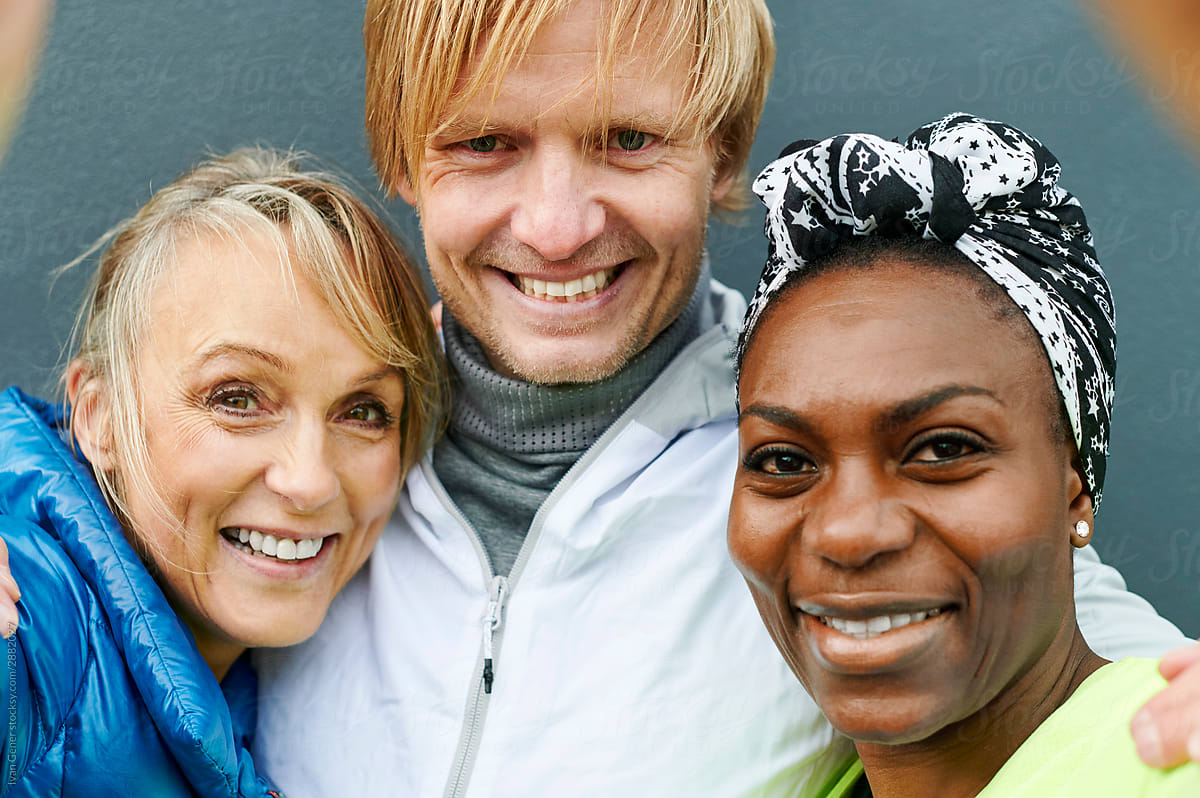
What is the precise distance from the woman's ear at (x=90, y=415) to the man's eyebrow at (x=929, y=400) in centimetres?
133

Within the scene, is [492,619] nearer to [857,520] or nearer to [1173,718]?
[857,520]

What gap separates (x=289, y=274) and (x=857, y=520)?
104cm

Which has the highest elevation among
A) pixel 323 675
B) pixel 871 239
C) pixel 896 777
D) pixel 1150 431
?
pixel 871 239

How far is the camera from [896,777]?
5.12 feet

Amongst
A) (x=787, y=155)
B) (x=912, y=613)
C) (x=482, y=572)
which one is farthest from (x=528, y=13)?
(x=912, y=613)

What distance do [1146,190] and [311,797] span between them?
6.66 feet

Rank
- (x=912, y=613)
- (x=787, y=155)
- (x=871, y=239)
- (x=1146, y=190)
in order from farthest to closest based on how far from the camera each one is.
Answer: (x=1146, y=190) → (x=787, y=155) → (x=871, y=239) → (x=912, y=613)

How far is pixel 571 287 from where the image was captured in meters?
2.04

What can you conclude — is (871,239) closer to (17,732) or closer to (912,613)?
(912,613)

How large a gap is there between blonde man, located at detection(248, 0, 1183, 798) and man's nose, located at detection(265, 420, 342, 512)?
24 cm

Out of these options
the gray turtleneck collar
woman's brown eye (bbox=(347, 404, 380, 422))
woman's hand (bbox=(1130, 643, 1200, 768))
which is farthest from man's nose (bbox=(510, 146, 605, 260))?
woman's hand (bbox=(1130, 643, 1200, 768))

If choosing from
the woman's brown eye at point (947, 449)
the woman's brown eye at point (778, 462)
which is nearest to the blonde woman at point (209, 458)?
the woman's brown eye at point (778, 462)

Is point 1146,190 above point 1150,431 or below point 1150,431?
above

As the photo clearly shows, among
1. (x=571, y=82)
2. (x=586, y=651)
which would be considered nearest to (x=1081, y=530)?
(x=586, y=651)
